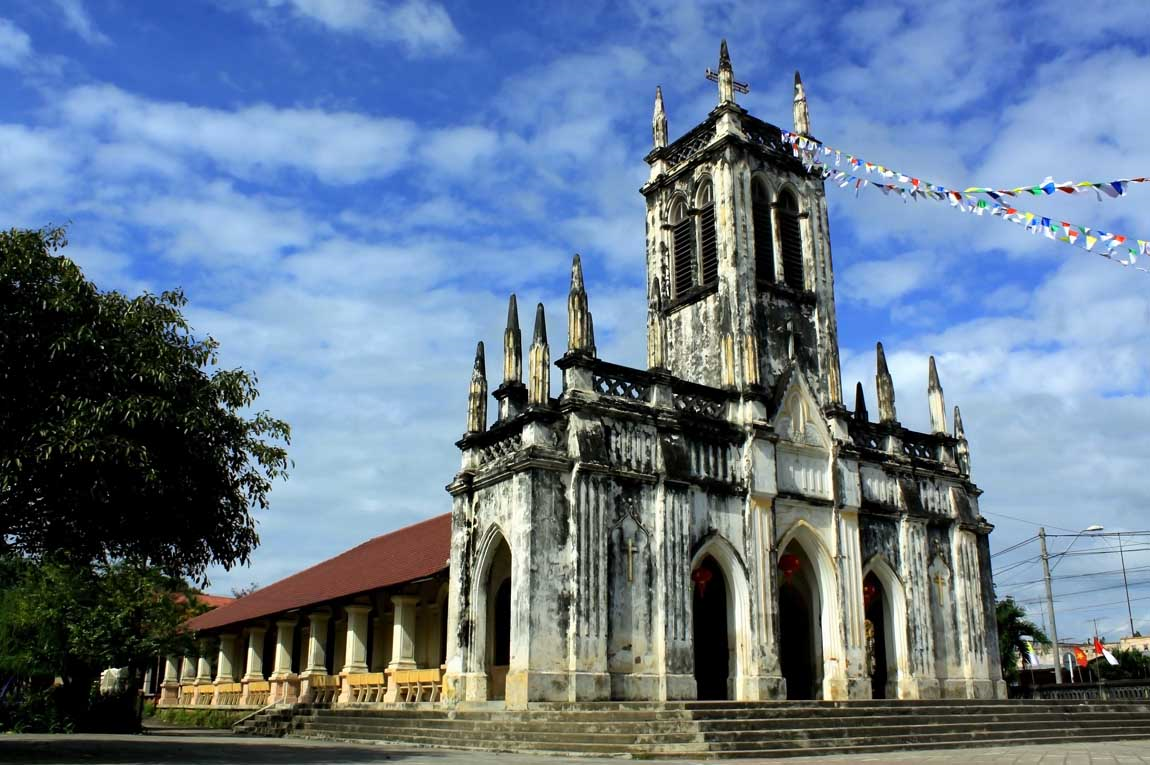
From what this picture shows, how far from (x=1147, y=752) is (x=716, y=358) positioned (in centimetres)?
1120

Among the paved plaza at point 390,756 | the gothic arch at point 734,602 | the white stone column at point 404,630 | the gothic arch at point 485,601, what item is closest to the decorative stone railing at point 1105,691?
the paved plaza at point 390,756

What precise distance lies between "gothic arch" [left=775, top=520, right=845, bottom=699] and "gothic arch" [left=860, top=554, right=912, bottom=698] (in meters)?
0.97

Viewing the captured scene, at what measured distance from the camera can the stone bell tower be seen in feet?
73.8

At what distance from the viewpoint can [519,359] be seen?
67.2 ft

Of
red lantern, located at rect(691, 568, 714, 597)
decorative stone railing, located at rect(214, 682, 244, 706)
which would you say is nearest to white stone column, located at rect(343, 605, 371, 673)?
decorative stone railing, located at rect(214, 682, 244, 706)

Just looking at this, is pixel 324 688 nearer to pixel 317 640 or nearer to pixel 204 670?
pixel 317 640

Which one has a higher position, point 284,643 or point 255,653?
point 284,643

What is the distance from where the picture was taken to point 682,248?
24.7 metres

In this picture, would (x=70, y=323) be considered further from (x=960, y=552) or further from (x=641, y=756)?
(x=960, y=552)

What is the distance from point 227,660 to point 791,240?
23.2 metres

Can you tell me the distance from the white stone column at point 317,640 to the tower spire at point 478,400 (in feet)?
31.3

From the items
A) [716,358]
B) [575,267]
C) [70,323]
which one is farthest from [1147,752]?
[70,323]

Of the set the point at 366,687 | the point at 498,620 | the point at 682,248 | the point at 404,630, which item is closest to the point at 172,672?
the point at 366,687

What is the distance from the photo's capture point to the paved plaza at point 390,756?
12961 millimetres
